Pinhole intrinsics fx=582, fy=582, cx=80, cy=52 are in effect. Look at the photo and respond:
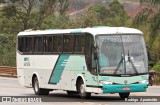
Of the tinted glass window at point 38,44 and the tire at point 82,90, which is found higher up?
the tinted glass window at point 38,44

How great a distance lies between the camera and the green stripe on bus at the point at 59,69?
2334 centimetres

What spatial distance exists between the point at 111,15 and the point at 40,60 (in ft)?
275

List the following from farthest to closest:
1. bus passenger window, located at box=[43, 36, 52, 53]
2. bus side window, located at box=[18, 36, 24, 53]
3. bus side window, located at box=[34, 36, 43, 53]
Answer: bus side window, located at box=[18, 36, 24, 53] → bus side window, located at box=[34, 36, 43, 53] → bus passenger window, located at box=[43, 36, 52, 53]

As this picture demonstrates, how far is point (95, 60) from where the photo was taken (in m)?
21.1

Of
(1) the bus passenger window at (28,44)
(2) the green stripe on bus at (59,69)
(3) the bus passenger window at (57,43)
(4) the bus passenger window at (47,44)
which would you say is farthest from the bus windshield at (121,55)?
(1) the bus passenger window at (28,44)

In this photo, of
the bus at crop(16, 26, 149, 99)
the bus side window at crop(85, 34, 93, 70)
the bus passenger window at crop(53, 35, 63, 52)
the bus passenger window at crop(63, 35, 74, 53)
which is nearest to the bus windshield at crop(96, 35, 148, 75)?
the bus at crop(16, 26, 149, 99)

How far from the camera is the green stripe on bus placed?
23.3 m

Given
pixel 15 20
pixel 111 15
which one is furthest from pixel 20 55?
pixel 111 15

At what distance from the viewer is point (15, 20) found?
71.7m

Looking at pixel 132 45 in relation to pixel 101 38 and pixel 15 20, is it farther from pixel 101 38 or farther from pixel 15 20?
pixel 15 20

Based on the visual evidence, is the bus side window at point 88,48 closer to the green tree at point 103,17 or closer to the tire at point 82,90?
the tire at point 82,90

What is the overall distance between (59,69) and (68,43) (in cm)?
130

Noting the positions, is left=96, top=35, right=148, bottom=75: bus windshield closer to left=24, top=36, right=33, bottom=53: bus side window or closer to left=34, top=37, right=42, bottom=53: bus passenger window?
left=34, top=37, right=42, bottom=53: bus passenger window

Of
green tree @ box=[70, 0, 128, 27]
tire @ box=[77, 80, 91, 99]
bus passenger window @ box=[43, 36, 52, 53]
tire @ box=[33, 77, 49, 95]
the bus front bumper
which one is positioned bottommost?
green tree @ box=[70, 0, 128, 27]
